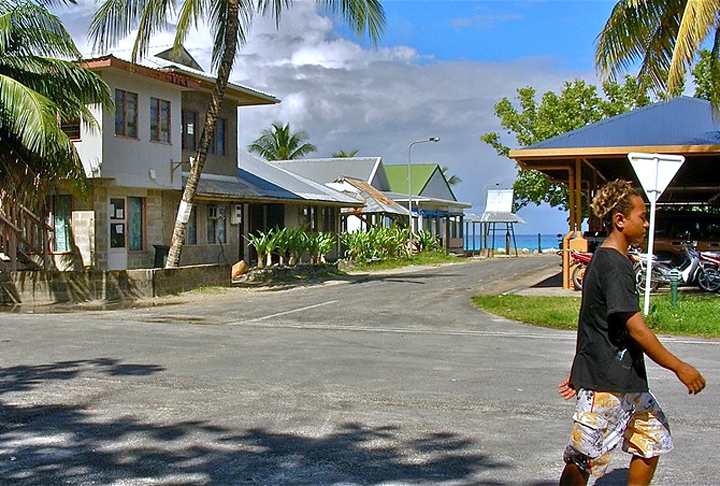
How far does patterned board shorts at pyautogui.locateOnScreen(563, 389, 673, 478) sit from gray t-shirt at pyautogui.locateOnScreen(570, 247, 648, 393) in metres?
0.07

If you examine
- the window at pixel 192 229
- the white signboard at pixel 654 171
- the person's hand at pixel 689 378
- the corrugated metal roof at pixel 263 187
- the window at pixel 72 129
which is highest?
the window at pixel 72 129

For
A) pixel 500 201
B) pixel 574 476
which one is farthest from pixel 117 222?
pixel 500 201

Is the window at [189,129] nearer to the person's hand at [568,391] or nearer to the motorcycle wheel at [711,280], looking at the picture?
the motorcycle wheel at [711,280]

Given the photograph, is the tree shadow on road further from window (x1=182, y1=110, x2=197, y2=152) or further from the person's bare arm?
window (x1=182, y1=110, x2=197, y2=152)

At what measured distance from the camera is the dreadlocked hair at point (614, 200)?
4801 mm

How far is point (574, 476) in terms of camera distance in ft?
15.5

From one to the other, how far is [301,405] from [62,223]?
16856mm

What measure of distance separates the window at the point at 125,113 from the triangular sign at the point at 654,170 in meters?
13.7

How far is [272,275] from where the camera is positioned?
2598cm

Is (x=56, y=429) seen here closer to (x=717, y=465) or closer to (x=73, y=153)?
(x=717, y=465)

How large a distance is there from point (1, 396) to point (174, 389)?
158cm

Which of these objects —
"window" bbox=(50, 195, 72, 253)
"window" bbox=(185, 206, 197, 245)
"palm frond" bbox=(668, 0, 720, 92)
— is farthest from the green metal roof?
"palm frond" bbox=(668, 0, 720, 92)

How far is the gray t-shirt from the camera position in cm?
455

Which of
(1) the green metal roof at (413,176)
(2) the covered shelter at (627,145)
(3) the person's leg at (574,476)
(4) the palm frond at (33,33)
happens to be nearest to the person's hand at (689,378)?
(3) the person's leg at (574,476)
